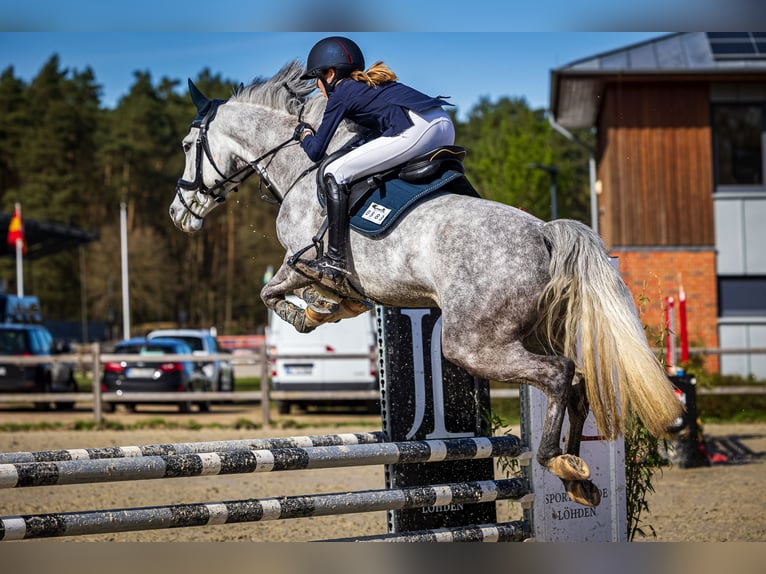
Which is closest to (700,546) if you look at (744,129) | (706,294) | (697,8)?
(697,8)

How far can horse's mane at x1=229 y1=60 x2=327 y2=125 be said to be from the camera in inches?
188

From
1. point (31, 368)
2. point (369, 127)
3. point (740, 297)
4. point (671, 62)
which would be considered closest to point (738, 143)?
point (671, 62)

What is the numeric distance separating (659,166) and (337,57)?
1299cm

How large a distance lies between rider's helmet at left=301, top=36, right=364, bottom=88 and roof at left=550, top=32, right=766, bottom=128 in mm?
11685

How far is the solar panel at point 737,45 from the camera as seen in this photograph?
628 inches

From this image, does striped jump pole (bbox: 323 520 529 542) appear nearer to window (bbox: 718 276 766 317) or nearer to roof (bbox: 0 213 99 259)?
window (bbox: 718 276 766 317)

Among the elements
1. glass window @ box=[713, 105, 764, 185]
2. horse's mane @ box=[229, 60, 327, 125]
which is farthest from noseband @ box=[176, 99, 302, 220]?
glass window @ box=[713, 105, 764, 185]

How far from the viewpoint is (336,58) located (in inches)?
167

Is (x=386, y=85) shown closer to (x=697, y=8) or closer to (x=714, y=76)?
(x=697, y=8)

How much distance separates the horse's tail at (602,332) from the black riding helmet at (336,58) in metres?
1.18

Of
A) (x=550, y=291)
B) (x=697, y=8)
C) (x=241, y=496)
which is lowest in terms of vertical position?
(x=241, y=496)

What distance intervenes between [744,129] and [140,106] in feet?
94.6

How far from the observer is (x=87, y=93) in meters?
41.2

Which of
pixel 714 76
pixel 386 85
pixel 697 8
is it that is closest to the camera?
pixel 386 85
